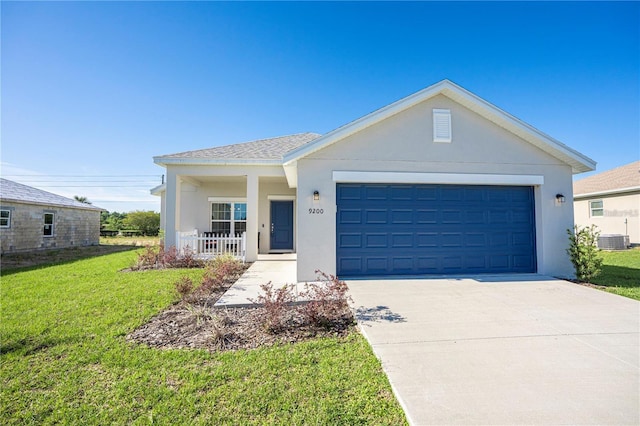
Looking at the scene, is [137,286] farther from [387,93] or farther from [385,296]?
[387,93]

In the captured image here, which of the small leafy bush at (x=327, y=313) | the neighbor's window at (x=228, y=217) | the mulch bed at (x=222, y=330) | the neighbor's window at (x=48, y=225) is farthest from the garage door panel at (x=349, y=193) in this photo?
the neighbor's window at (x=48, y=225)

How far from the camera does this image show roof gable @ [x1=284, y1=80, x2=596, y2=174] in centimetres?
723

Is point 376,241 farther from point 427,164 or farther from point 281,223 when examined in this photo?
point 281,223

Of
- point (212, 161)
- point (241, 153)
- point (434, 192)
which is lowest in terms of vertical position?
point (434, 192)

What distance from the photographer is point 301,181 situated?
24.1ft

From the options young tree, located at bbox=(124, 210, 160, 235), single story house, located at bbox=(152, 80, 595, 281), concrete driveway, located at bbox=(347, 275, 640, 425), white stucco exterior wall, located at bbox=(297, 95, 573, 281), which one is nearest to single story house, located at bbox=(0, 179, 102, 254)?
young tree, located at bbox=(124, 210, 160, 235)

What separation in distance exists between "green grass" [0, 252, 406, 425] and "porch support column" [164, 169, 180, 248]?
227 inches

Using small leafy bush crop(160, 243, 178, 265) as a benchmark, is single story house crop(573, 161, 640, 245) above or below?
above

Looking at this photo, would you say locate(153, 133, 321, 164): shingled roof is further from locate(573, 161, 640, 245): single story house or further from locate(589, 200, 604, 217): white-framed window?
locate(589, 200, 604, 217): white-framed window

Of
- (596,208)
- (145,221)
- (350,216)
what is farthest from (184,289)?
(145,221)

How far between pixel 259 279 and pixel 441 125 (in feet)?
22.2

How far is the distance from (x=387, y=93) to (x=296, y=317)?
12404 millimetres

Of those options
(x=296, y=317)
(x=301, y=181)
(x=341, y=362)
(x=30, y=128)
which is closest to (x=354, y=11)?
(x=301, y=181)

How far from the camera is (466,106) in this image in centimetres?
781
